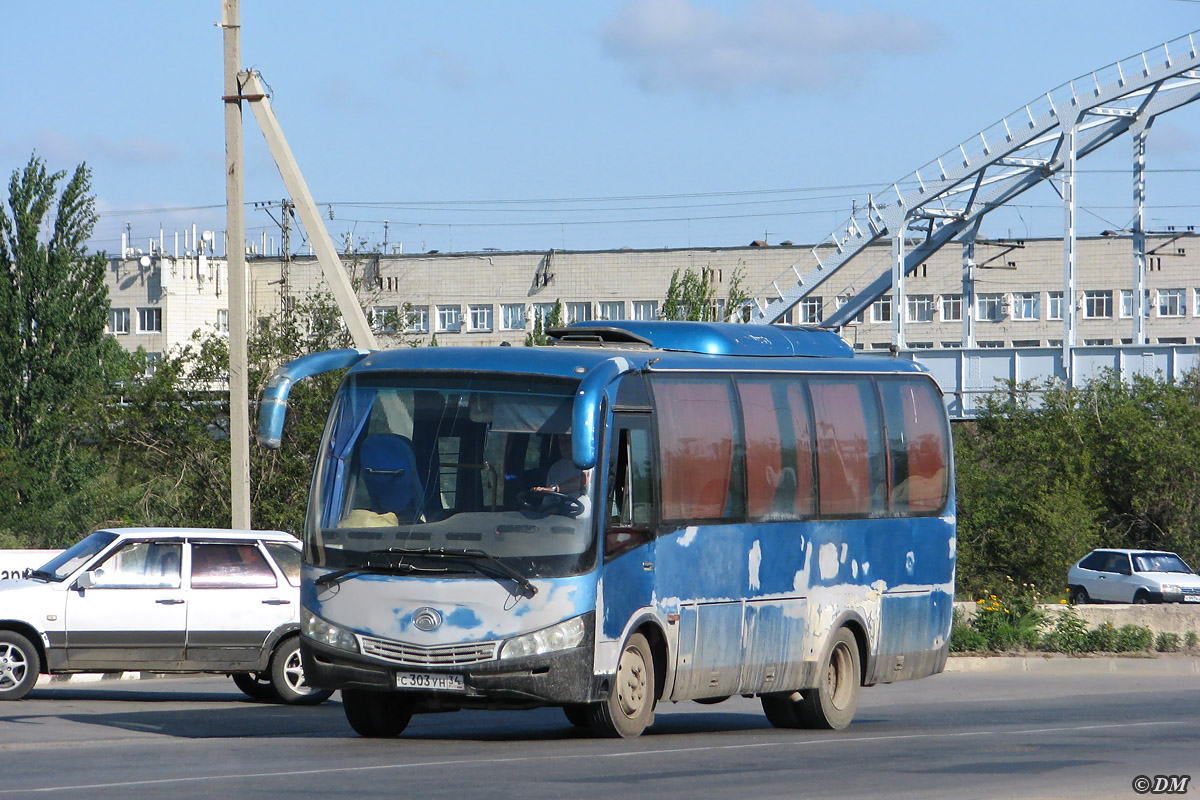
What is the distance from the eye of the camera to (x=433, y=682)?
1088 centimetres

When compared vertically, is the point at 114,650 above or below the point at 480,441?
below

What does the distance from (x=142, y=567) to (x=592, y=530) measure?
22.0 ft

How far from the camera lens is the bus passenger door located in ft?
36.9

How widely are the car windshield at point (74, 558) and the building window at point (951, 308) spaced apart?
8117cm

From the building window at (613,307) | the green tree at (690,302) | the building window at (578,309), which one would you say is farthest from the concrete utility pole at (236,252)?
the building window at (578,309)

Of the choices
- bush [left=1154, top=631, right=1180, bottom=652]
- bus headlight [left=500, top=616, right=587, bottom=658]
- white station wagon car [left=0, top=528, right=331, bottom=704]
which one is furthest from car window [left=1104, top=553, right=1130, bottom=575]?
bus headlight [left=500, top=616, right=587, bottom=658]

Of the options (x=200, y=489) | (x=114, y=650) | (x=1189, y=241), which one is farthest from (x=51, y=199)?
(x=1189, y=241)

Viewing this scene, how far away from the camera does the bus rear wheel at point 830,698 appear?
13.7 m

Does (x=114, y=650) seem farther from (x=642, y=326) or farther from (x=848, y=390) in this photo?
(x=848, y=390)

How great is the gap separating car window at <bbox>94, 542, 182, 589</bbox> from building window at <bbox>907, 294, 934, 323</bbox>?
8098 cm

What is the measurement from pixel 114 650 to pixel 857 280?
263 ft

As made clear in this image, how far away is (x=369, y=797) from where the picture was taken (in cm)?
848

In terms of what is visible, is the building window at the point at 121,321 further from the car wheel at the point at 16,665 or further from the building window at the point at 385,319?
the car wheel at the point at 16,665

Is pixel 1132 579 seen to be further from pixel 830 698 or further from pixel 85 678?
pixel 85 678
